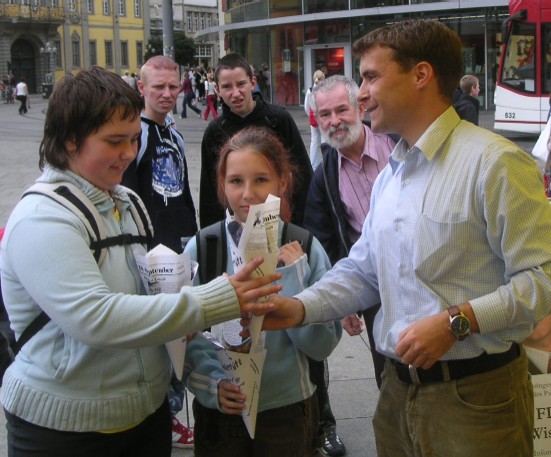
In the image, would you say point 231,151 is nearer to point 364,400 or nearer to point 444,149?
point 444,149

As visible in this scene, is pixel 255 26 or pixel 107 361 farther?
pixel 255 26

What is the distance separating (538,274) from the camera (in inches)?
83.0

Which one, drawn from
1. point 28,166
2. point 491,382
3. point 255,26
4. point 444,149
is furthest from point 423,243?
point 255,26

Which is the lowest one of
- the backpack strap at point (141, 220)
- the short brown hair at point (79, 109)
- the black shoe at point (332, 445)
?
the black shoe at point (332, 445)

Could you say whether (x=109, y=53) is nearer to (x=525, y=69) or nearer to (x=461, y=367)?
(x=525, y=69)

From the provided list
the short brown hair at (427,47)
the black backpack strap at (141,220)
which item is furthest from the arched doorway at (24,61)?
the short brown hair at (427,47)

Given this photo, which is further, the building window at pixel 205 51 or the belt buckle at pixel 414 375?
the building window at pixel 205 51

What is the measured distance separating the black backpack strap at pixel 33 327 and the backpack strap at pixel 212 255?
730 mm

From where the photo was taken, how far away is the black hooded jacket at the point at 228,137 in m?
4.93

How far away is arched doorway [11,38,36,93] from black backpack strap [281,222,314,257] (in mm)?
68440

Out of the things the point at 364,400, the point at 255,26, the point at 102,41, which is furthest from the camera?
the point at 102,41

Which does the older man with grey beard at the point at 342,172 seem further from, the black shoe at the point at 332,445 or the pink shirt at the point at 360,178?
the black shoe at the point at 332,445

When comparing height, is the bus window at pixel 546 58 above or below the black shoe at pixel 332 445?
above

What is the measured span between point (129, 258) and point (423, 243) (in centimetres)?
89
